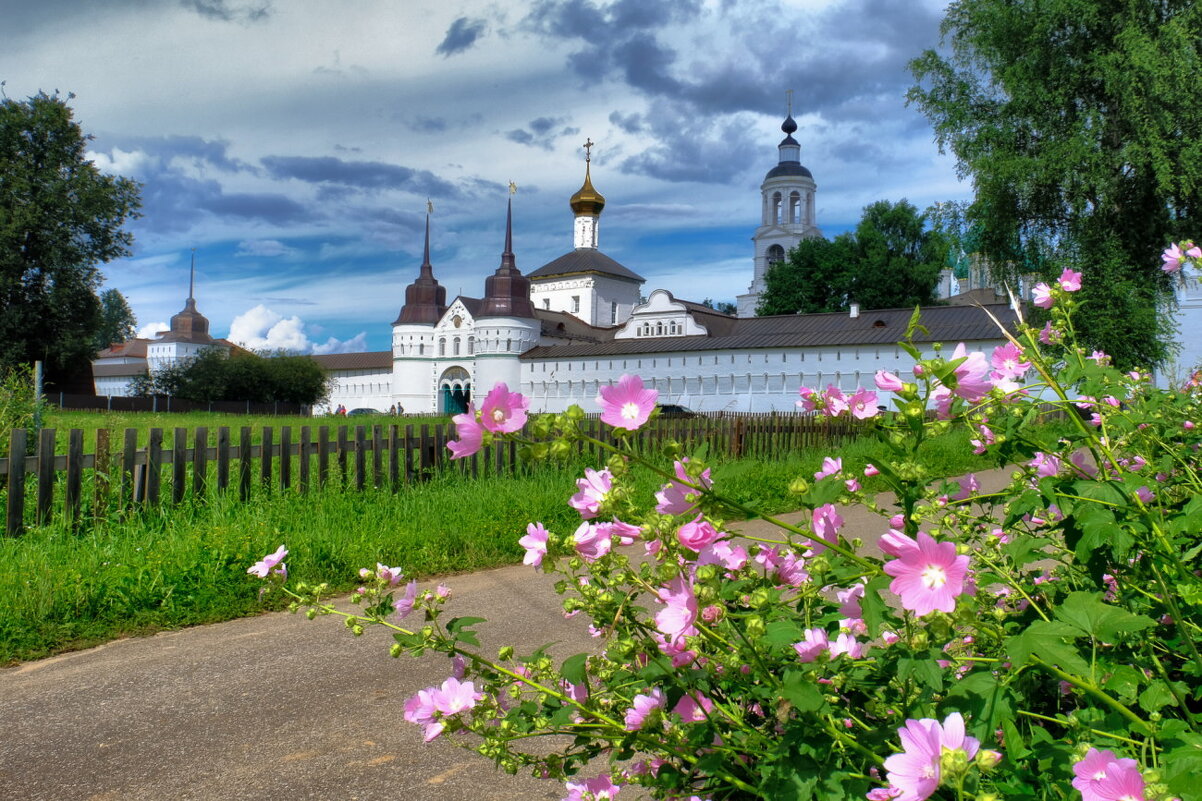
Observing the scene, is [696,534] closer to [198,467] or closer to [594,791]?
[594,791]

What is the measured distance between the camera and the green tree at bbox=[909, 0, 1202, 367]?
17.8 meters

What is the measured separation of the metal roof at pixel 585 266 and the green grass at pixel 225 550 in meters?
70.8

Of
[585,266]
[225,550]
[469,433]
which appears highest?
[585,266]

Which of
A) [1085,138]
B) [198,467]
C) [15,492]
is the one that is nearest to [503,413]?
[15,492]

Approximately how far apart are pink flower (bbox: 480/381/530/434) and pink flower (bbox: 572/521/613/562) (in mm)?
290

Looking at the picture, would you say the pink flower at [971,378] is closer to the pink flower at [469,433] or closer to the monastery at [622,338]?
the pink flower at [469,433]

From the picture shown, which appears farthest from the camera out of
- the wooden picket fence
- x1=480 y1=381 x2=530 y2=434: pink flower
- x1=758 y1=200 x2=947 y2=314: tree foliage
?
x1=758 y1=200 x2=947 y2=314: tree foliage

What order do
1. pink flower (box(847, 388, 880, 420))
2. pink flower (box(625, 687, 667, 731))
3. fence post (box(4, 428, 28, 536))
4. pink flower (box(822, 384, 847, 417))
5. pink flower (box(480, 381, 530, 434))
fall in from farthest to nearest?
fence post (box(4, 428, 28, 536)) → pink flower (box(822, 384, 847, 417)) → pink flower (box(847, 388, 880, 420)) → pink flower (box(625, 687, 667, 731)) → pink flower (box(480, 381, 530, 434))

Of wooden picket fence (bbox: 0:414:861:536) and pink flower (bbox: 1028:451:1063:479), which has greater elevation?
pink flower (bbox: 1028:451:1063:479)

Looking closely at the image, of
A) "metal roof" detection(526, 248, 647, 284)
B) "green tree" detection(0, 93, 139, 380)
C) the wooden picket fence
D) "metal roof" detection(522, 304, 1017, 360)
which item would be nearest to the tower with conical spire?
"metal roof" detection(526, 248, 647, 284)

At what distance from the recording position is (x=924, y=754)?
101cm

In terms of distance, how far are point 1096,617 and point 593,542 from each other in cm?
72

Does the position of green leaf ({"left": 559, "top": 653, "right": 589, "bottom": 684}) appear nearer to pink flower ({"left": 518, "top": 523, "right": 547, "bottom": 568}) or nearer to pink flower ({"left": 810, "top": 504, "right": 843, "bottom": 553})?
pink flower ({"left": 518, "top": 523, "right": 547, "bottom": 568})

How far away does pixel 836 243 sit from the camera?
56969 mm
